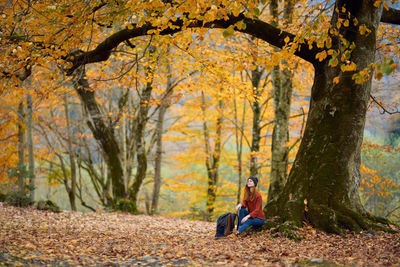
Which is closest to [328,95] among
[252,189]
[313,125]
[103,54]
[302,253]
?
[313,125]

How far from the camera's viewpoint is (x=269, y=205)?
22.3 ft

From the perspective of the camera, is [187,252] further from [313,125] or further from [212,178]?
[212,178]

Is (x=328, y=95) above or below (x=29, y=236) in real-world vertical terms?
above

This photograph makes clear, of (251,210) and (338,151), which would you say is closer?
(338,151)

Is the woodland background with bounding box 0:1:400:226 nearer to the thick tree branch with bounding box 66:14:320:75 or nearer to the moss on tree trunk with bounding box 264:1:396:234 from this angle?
the thick tree branch with bounding box 66:14:320:75

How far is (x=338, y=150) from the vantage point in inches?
233

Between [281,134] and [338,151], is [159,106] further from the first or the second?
[338,151]

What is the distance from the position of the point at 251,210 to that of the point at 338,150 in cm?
201

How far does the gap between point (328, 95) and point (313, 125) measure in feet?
2.04

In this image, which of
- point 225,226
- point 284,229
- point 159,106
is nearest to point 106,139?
point 159,106

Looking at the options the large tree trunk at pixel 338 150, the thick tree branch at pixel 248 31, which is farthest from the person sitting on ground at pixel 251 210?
the thick tree branch at pixel 248 31

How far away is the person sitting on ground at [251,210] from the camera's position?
6285 millimetres

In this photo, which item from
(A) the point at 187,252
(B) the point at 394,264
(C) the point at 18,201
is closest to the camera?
(B) the point at 394,264

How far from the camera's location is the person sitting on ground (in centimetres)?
629
